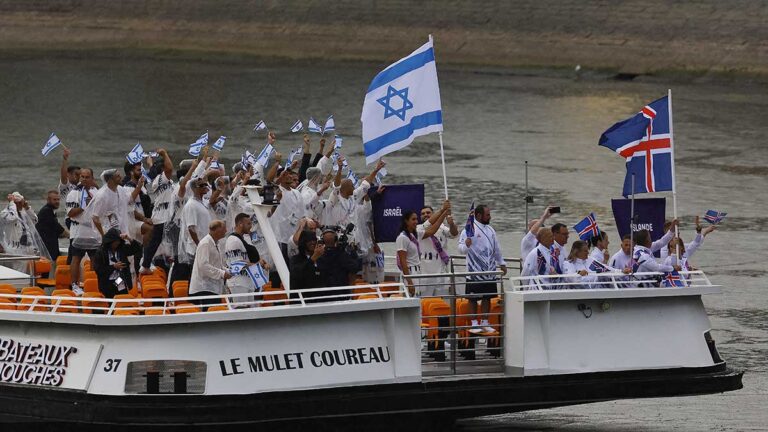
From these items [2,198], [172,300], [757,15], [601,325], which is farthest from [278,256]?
[757,15]

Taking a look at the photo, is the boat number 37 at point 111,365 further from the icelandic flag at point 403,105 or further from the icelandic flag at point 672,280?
the icelandic flag at point 672,280

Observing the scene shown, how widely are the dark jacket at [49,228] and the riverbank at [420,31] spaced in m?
42.3

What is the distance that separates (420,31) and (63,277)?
4841 cm

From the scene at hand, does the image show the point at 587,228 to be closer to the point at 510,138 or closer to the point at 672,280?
the point at 672,280

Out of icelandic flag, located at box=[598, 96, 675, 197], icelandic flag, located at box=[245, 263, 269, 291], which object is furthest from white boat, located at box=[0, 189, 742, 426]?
icelandic flag, located at box=[598, 96, 675, 197]

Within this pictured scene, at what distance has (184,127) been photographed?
50344mm

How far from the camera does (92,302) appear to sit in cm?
1538

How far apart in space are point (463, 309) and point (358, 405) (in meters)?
1.65

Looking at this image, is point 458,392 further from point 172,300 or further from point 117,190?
point 117,190

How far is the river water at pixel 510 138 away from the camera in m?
21.9

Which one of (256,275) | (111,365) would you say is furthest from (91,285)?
(256,275)

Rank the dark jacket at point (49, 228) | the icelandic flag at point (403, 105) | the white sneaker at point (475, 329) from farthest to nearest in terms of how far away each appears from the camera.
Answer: the dark jacket at point (49, 228) → the icelandic flag at point (403, 105) → the white sneaker at point (475, 329)

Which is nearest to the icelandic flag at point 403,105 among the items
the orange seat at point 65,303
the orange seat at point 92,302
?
the orange seat at point 92,302

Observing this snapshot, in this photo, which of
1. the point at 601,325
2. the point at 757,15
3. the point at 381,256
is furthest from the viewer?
the point at 757,15
